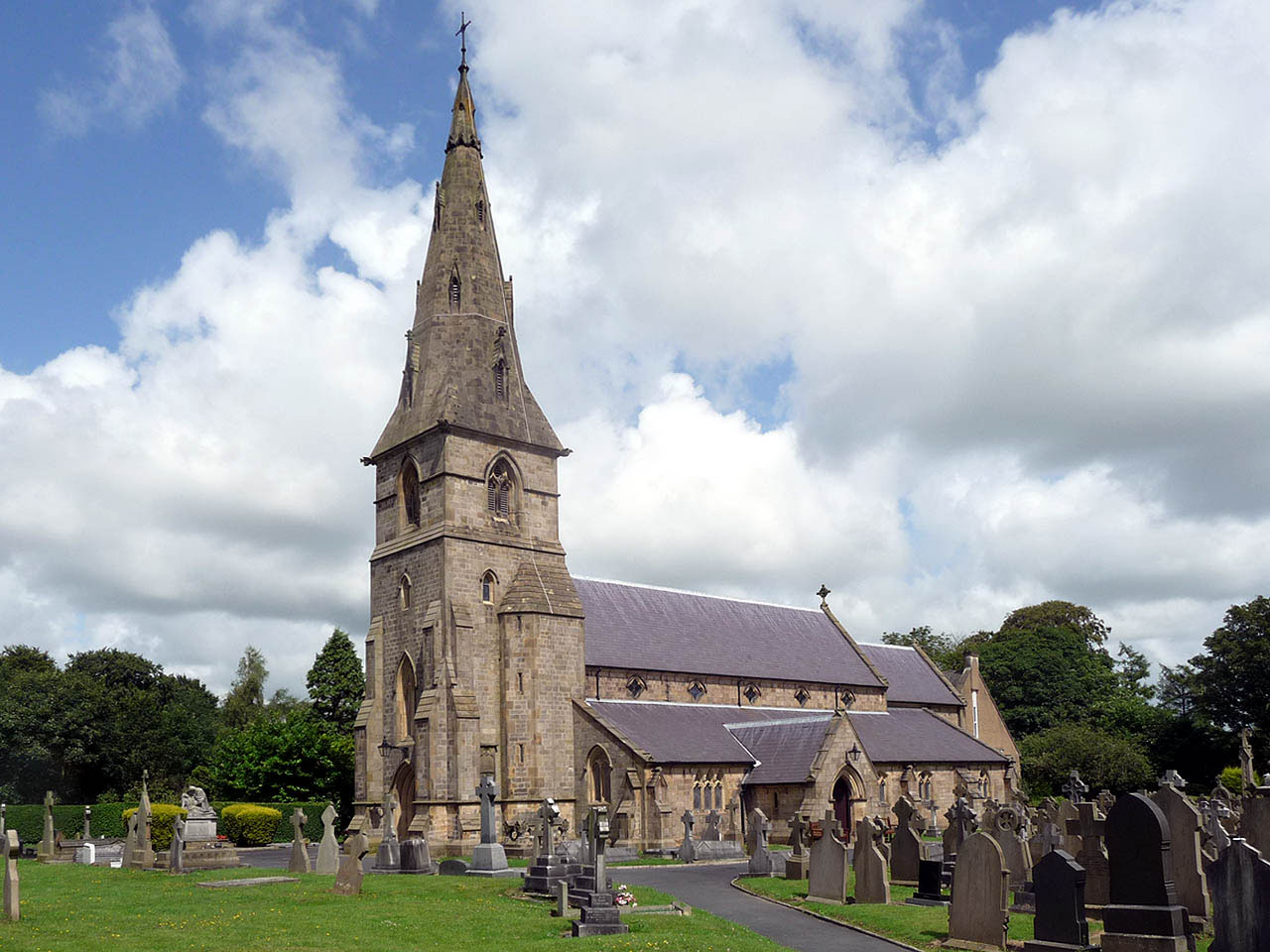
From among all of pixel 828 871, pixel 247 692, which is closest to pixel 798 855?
pixel 828 871

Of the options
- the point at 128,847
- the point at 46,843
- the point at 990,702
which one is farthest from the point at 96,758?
the point at 990,702

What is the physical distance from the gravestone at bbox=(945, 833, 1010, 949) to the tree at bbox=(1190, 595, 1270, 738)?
44.1 meters

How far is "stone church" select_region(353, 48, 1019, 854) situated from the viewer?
3528 cm

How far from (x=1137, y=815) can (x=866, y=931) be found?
6.14 metres

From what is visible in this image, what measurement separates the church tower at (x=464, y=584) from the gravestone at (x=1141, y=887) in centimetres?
2390

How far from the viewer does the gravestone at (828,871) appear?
21.0m

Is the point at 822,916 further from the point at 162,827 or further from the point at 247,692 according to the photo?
the point at 247,692

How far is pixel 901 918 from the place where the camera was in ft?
60.0

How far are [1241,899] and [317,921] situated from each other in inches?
525

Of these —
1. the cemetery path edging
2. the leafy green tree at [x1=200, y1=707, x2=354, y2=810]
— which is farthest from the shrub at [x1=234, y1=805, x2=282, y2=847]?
the cemetery path edging

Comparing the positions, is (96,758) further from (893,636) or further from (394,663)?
(893,636)

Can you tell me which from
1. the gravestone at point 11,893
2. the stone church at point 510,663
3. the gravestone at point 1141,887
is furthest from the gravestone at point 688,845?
the gravestone at point 1141,887

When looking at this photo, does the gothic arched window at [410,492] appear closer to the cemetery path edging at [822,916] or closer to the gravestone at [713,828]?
the gravestone at [713,828]

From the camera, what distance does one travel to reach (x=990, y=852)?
1580 cm
